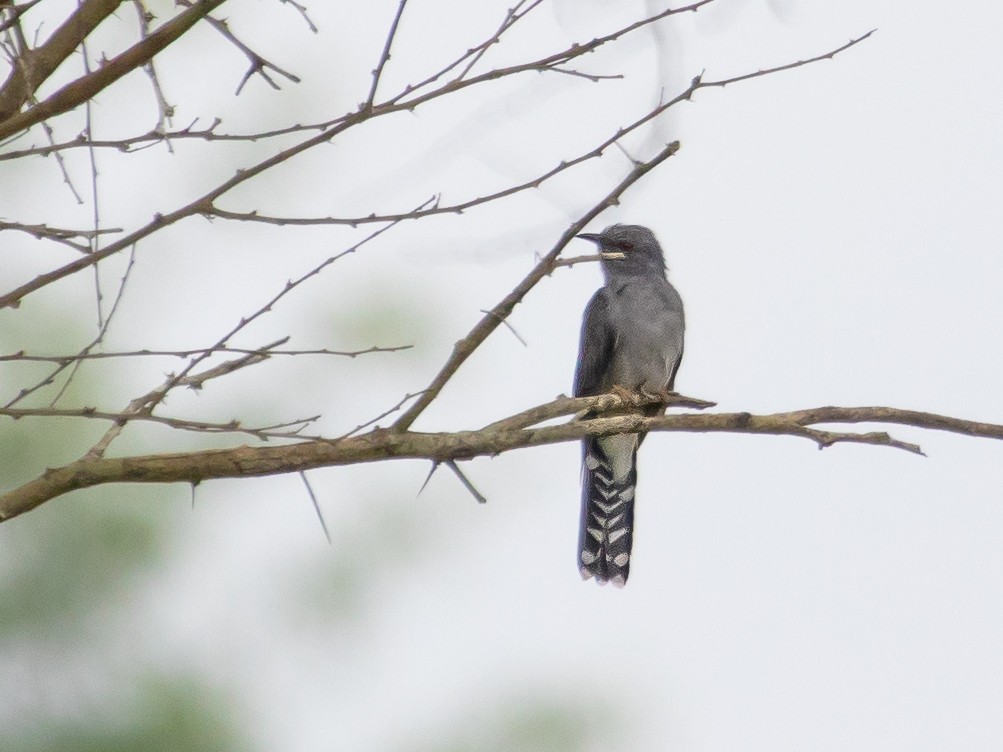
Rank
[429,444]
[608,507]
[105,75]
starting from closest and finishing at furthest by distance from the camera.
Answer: [105,75] < [429,444] < [608,507]

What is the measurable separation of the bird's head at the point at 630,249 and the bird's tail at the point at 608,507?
117cm

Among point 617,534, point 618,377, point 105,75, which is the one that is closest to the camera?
point 105,75

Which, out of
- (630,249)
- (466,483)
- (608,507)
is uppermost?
(630,249)

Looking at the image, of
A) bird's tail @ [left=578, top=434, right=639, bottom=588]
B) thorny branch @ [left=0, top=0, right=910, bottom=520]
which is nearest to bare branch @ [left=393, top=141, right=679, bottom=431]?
thorny branch @ [left=0, top=0, right=910, bottom=520]

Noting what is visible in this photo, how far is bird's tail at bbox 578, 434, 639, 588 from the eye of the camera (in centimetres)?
702

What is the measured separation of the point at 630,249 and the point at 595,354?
35.0 inches

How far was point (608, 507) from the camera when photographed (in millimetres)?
7207

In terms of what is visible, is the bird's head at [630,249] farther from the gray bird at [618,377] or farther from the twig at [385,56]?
the twig at [385,56]

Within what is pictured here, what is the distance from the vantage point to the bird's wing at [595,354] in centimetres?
737

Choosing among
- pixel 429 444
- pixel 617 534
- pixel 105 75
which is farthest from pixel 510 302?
pixel 617 534

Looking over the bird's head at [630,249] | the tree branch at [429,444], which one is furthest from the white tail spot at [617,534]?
the tree branch at [429,444]

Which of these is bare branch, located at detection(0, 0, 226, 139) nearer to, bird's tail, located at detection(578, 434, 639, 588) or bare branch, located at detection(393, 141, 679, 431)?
bare branch, located at detection(393, 141, 679, 431)

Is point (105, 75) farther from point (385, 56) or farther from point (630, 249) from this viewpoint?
point (630, 249)

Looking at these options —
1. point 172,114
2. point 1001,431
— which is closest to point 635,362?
point 1001,431
